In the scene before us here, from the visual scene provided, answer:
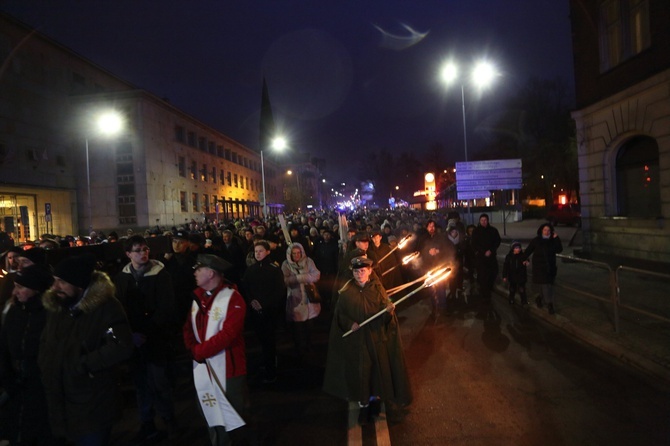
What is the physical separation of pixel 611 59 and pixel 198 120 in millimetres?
39927

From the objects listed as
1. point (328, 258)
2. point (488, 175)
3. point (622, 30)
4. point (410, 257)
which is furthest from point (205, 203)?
point (410, 257)

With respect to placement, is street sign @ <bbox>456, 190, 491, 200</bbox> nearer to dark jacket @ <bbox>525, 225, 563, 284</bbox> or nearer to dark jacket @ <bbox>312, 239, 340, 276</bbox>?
dark jacket @ <bbox>525, 225, 563, 284</bbox>

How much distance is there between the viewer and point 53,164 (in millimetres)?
34500

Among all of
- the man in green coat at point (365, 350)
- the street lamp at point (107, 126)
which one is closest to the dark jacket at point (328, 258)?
the man in green coat at point (365, 350)

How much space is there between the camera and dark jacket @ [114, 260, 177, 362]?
4.50 m

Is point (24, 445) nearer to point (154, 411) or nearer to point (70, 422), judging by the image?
point (70, 422)

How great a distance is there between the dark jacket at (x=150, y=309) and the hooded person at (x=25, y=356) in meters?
1.06

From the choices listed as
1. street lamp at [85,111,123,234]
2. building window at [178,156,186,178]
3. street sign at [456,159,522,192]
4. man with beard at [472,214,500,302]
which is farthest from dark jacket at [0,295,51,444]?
building window at [178,156,186,178]

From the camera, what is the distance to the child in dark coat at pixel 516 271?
9.48 meters

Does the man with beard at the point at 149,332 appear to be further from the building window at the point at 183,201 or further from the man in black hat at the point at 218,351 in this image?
the building window at the point at 183,201

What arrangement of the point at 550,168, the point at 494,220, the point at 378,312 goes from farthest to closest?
the point at 494,220, the point at 550,168, the point at 378,312

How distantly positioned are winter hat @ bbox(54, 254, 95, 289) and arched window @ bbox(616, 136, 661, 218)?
50.2 ft

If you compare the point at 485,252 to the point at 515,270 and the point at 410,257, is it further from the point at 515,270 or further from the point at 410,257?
the point at 410,257

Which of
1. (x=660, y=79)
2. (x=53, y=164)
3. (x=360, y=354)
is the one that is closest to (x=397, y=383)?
(x=360, y=354)
